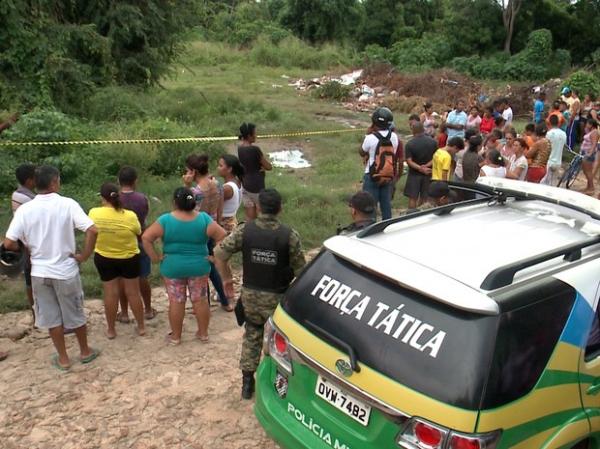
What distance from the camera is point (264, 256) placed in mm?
Result: 4168

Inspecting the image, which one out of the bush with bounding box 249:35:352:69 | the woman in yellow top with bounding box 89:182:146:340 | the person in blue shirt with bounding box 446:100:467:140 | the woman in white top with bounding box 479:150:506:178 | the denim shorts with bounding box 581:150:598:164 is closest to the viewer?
the woman in yellow top with bounding box 89:182:146:340

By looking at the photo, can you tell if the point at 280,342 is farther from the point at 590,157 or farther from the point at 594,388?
the point at 590,157

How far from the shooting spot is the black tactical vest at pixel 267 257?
4.14 m

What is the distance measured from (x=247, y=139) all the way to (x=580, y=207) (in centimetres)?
422

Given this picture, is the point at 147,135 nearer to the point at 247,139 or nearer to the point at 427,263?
the point at 247,139

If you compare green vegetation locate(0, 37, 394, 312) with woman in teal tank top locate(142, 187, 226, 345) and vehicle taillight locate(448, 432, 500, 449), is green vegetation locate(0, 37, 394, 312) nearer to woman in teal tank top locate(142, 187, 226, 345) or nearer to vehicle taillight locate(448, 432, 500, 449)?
woman in teal tank top locate(142, 187, 226, 345)

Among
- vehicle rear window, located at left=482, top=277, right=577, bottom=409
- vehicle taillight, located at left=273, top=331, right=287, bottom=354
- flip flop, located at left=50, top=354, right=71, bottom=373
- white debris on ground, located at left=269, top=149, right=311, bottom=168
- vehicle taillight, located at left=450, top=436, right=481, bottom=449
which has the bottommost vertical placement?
flip flop, located at left=50, top=354, right=71, bottom=373

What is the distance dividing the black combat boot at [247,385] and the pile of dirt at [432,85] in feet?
61.8

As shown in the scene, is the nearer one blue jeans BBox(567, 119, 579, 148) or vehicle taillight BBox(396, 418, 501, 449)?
vehicle taillight BBox(396, 418, 501, 449)

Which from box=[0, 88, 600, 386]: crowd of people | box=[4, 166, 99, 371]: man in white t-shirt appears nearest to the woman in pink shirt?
box=[0, 88, 600, 386]: crowd of people

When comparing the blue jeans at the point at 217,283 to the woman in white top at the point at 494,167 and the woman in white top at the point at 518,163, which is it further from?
the woman in white top at the point at 518,163

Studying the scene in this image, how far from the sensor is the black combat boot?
448 centimetres

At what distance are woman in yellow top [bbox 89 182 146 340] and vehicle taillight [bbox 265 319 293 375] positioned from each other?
6.78ft

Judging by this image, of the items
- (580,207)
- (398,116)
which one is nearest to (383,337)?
(580,207)
